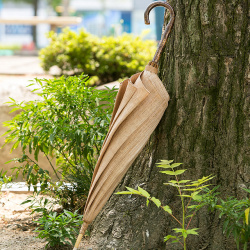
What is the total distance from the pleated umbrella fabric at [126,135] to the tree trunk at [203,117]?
21 cm

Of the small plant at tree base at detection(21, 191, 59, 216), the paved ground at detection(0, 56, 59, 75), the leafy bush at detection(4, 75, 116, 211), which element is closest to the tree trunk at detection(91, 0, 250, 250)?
the small plant at tree base at detection(21, 191, 59, 216)

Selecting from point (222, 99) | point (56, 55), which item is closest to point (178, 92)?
point (222, 99)

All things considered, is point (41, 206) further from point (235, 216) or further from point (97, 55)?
point (97, 55)

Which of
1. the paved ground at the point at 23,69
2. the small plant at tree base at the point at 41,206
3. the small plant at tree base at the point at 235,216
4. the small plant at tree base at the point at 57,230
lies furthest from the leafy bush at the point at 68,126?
the paved ground at the point at 23,69

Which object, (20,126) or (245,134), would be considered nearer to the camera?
(245,134)

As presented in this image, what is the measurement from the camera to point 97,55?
818cm

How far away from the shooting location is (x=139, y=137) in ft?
7.29

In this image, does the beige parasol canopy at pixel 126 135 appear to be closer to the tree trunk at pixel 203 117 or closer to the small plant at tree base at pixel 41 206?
the tree trunk at pixel 203 117

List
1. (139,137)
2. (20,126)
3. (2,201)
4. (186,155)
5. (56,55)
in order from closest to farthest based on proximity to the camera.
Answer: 1. (139,137)
2. (186,155)
3. (20,126)
4. (2,201)
5. (56,55)

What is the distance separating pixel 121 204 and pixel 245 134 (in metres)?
0.86

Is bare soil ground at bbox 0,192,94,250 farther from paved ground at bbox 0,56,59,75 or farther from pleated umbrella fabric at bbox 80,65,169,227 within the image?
paved ground at bbox 0,56,59,75

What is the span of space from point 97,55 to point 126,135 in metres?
6.16

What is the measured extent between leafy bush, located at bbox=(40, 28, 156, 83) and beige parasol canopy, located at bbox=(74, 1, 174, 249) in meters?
5.81

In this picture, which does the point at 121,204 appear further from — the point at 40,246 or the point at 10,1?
the point at 10,1
